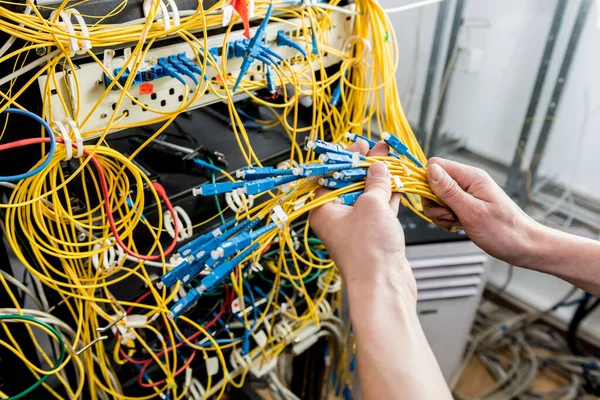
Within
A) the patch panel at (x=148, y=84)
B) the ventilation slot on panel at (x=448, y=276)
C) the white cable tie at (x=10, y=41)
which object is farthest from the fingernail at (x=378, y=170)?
the ventilation slot on panel at (x=448, y=276)

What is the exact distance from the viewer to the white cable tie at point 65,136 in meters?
0.64

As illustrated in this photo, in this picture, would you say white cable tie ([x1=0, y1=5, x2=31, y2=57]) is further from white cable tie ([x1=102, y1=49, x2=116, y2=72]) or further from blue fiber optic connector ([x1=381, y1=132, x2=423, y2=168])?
blue fiber optic connector ([x1=381, y1=132, x2=423, y2=168])

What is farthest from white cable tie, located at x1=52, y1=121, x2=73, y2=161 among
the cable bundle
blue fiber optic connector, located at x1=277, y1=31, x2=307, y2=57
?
blue fiber optic connector, located at x1=277, y1=31, x2=307, y2=57

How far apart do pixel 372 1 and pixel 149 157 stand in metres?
0.54

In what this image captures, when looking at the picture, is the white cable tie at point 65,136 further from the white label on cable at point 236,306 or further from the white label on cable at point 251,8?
the white label on cable at point 236,306

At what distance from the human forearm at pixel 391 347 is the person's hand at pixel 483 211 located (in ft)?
0.81

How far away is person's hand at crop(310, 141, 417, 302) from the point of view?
2.11ft

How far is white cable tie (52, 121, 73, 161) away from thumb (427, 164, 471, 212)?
531mm

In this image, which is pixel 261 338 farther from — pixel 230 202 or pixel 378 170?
pixel 378 170

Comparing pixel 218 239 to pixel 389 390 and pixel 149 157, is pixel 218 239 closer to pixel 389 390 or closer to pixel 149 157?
pixel 389 390

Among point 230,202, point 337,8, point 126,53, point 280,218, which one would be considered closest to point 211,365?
point 230,202

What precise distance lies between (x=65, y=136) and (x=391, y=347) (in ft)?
1.59

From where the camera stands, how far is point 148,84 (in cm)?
79

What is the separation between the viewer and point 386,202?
0.68 m
